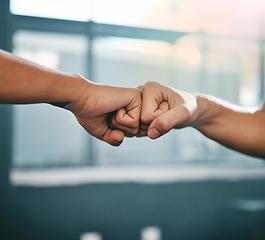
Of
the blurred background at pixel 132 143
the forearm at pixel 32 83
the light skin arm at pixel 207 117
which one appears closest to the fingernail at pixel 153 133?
the light skin arm at pixel 207 117

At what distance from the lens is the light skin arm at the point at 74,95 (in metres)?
0.64

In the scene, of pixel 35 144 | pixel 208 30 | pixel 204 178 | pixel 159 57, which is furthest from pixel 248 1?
pixel 35 144

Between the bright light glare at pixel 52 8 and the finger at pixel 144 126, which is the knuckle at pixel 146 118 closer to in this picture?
the finger at pixel 144 126

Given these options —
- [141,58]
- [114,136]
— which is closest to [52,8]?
[141,58]

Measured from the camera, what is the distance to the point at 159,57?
11.1 feet

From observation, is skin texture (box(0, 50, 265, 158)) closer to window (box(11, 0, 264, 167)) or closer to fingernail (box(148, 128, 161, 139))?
fingernail (box(148, 128, 161, 139))

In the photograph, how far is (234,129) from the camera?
1021 millimetres

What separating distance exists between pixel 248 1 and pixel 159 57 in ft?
4.87

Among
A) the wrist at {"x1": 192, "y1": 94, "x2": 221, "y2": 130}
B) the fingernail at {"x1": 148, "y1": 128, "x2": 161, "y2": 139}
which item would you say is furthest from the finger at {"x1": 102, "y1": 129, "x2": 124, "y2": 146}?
the wrist at {"x1": 192, "y1": 94, "x2": 221, "y2": 130}

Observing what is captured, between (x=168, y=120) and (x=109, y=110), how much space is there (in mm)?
183

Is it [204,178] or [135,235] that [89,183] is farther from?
[204,178]

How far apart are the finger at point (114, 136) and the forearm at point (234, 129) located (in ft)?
0.97

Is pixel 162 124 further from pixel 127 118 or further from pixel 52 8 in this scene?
pixel 52 8

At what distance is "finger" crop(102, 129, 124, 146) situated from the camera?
0.87m
